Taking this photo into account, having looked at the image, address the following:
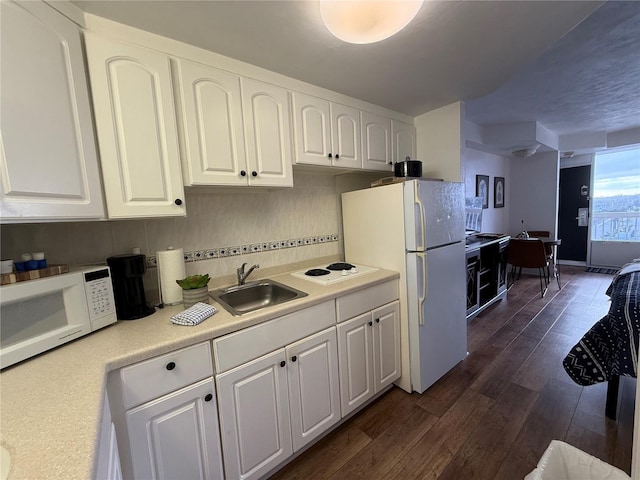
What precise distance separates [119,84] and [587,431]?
3022mm

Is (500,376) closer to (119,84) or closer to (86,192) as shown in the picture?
(86,192)

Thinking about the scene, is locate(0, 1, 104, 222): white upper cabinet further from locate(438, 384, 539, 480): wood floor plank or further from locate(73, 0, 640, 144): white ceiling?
locate(438, 384, 539, 480): wood floor plank

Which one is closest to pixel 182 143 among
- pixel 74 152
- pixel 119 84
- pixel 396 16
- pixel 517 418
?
pixel 119 84

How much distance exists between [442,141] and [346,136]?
3.06ft

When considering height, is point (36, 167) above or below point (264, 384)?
above

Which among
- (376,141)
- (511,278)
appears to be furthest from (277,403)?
(511,278)

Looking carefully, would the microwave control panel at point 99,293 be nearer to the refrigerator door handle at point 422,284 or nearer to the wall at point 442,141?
the refrigerator door handle at point 422,284

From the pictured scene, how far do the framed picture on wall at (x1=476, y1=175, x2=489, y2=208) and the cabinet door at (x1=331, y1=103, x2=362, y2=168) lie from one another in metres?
3.27

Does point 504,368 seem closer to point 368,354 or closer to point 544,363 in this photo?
point 544,363

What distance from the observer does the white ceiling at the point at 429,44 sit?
1.12 m

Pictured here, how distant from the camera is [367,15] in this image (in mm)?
918

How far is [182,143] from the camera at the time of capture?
1.31m

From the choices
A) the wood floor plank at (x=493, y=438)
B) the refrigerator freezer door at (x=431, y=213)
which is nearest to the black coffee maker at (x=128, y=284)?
the refrigerator freezer door at (x=431, y=213)

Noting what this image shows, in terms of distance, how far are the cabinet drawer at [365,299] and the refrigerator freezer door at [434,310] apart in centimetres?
13
